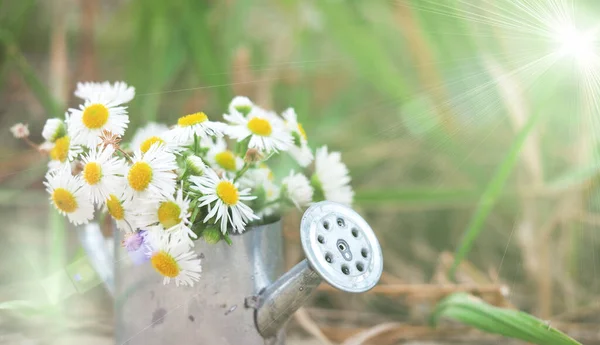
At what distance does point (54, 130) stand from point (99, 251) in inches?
5.0

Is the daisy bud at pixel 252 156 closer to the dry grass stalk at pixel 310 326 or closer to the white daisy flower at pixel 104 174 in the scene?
the white daisy flower at pixel 104 174

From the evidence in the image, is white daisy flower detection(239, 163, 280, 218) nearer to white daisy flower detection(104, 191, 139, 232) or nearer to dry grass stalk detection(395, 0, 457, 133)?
white daisy flower detection(104, 191, 139, 232)

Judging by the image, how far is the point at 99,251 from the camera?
0.59 metres

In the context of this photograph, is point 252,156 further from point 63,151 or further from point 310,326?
point 310,326

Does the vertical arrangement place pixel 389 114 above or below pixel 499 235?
above

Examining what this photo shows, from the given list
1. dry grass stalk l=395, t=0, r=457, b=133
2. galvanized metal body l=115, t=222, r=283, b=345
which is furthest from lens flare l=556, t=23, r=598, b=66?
galvanized metal body l=115, t=222, r=283, b=345

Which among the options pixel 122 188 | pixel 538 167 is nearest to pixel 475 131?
pixel 538 167

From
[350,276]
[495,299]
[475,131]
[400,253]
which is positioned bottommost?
[350,276]

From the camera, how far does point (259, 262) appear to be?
0.50m

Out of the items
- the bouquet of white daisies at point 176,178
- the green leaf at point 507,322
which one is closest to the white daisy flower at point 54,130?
the bouquet of white daisies at point 176,178

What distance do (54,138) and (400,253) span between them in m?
0.50

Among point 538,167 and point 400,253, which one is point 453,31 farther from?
point 400,253

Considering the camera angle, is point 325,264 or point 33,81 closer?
point 325,264

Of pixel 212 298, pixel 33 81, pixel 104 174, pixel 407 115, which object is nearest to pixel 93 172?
pixel 104 174
